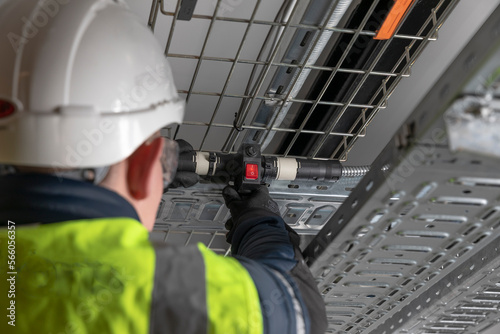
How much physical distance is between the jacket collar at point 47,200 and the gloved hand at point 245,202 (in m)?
0.41

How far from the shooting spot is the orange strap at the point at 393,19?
113cm

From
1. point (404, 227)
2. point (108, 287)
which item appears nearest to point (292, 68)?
point (404, 227)

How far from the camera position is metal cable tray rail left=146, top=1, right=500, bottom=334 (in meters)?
0.86

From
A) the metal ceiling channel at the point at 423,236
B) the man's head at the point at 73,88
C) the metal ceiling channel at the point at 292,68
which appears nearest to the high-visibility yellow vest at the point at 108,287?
the man's head at the point at 73,88

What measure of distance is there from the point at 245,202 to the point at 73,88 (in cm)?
48

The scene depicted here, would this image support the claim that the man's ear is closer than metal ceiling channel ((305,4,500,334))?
No

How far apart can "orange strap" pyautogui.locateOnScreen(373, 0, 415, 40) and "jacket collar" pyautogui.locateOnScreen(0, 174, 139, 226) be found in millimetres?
624

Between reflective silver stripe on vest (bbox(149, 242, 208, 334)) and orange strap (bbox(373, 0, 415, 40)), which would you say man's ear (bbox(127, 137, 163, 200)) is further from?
orange strap (bbox(373, 0, 415, 40))

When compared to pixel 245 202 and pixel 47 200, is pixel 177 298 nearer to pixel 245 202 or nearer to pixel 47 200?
pixel 47 200

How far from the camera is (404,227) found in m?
1.08

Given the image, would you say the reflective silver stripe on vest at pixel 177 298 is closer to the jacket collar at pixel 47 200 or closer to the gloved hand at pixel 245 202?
the jacket collar at pixel 47 200

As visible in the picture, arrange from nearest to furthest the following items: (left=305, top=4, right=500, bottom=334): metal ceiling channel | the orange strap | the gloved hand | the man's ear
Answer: (left=305, top=4, right=500, bottom=334): metal ceiling channel < the man's ear < the orange strap < the gloved hand

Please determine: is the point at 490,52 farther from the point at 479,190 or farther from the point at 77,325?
the point at 77,325

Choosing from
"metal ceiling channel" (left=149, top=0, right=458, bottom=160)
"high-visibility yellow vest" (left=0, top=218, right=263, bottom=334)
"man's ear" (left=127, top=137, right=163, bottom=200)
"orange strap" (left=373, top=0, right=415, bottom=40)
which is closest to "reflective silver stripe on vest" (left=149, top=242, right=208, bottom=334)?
"high-visibility yellow vest" (left=0, top=218, right=263, bottom=334)
